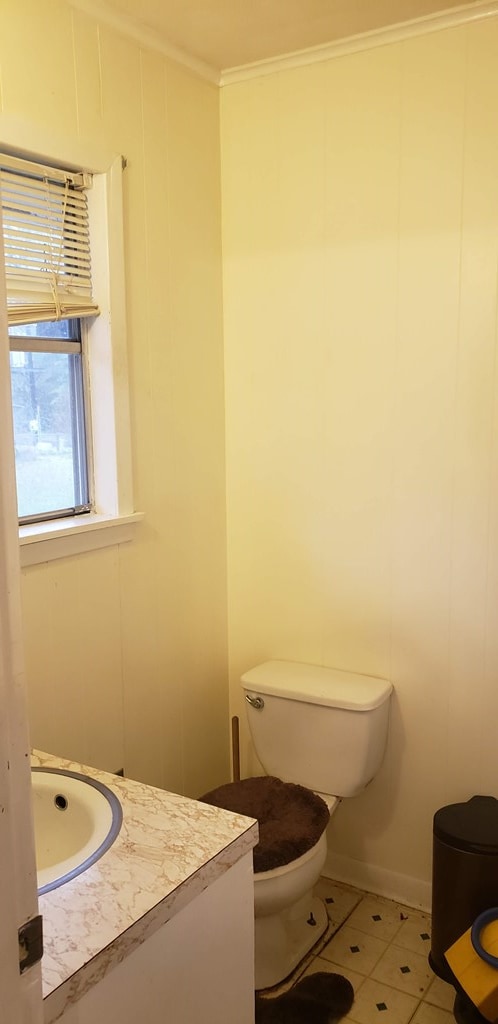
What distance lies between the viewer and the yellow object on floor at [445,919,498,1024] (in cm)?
167

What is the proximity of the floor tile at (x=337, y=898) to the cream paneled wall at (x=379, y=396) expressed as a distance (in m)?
0.06

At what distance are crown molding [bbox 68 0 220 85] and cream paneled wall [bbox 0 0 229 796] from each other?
2cm

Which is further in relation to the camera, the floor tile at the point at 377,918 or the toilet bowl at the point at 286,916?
the floor tile at the point at 377,918

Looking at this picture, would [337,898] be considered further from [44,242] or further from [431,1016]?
[44,242]

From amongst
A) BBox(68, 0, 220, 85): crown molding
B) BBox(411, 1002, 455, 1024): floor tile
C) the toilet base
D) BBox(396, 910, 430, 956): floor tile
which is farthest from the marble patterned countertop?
BBox(68, 0, 220, 85): crown molding

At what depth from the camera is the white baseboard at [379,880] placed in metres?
2.31

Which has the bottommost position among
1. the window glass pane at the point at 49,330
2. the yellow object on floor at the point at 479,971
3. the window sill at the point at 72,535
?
the yellow object on floor at the point at 479,971

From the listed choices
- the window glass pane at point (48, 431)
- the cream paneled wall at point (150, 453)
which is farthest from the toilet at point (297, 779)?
the window glass pane at point (48, 431)

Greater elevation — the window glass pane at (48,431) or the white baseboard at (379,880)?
the window glass pane at (48,431)

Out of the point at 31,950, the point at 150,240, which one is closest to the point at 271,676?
the point at 150,240

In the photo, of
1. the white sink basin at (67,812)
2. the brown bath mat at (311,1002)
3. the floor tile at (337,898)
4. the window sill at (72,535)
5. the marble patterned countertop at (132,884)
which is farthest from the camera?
the floor tile at (337,898)

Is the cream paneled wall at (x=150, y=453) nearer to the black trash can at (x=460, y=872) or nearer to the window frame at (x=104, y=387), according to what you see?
the window frame at (x=104, y=387)

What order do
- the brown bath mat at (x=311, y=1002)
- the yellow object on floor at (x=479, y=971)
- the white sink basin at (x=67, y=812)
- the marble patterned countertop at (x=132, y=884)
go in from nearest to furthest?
the marble patterned countertop at (x=132, y=884)
the white sink basin at (x=67, y=812)
the yellow object on floor at (x=479, y=971)
the brown bath mat at (x=311, y=1002)

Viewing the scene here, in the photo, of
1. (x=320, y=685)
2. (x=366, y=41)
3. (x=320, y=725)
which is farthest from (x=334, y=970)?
(x=366, y=41)
